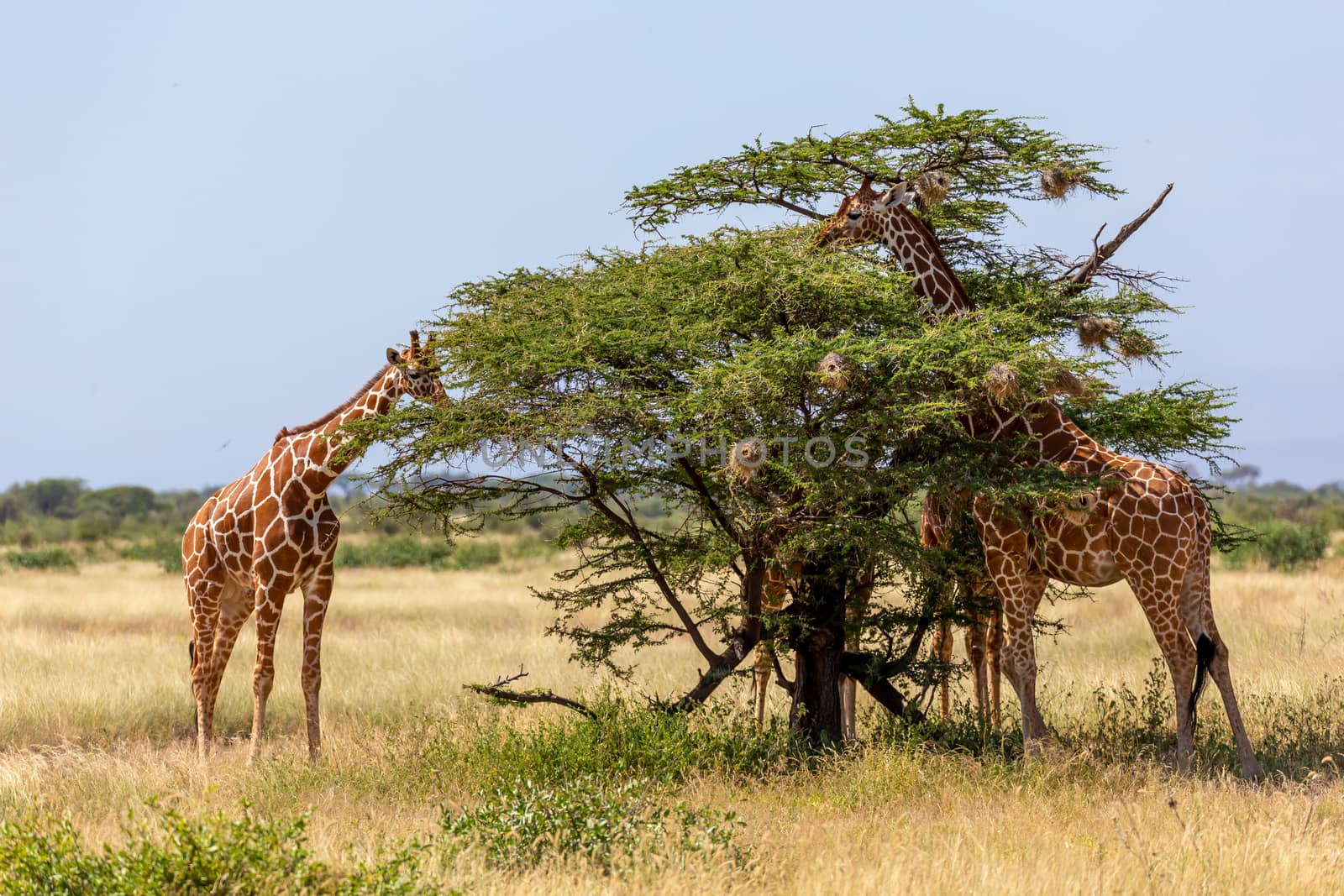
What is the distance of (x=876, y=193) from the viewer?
10.4 m

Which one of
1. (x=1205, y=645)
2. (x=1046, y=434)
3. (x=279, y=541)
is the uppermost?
(x=1046, y=434)

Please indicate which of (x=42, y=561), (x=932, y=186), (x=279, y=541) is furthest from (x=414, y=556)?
(x=932, y=186)

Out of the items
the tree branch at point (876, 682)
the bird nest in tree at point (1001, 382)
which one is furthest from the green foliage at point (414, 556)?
the bird nest in tree at point (1001, 382)

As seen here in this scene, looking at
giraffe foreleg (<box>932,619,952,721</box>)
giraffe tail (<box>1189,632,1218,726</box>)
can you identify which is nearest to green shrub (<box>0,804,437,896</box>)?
giraffe foreleg (<box>932,619,952,721</box>)

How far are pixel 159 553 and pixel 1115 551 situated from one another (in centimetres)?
3439

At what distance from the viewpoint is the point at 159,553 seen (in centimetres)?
3800

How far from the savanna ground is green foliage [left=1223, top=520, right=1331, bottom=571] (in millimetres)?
12836

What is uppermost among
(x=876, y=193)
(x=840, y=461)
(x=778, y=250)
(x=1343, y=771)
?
(x=876, y=193)

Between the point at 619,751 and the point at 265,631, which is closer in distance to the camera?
the point at 619,751

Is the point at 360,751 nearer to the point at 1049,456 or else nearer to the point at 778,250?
the point at 778,250

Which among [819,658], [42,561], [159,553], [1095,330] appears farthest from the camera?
[159,553]

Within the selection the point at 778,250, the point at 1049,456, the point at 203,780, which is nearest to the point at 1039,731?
the point at 1049,456

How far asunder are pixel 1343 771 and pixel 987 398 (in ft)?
13.1

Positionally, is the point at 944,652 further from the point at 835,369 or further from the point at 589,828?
the point at 589,828
